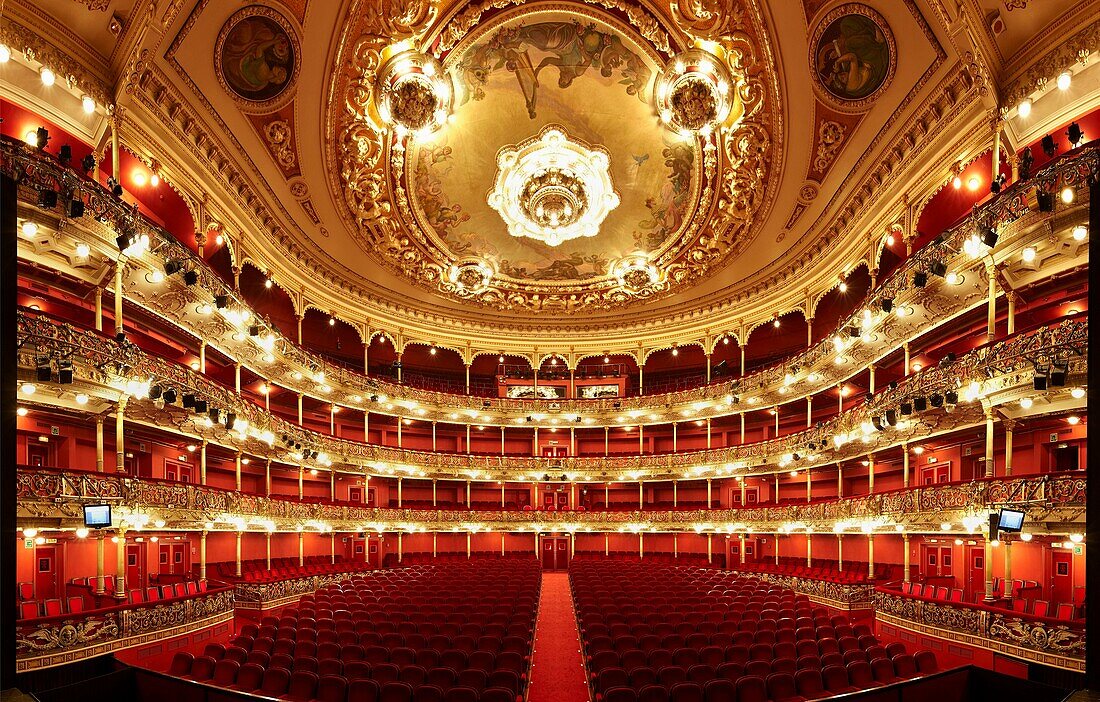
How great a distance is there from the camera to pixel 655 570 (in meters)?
23.0

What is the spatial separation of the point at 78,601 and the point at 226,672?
6.49 meters

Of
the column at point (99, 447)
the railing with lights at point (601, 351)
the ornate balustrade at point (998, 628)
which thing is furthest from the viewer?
the column at point (99, 447)

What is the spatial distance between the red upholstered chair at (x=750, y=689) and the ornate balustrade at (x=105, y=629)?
9415 mm

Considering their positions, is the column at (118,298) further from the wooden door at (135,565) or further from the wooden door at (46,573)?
the wooden door at (135,565)

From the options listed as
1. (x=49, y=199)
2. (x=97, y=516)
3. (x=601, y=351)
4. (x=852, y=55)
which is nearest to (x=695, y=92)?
(x=852, y=55)

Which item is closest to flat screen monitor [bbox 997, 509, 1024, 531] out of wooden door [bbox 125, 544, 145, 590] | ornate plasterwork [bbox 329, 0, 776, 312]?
ornate plasterwork [bbox 329, 0, 776, 312]

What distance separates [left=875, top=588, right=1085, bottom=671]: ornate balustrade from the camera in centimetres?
1057

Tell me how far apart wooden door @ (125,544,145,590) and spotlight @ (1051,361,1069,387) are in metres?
21.3

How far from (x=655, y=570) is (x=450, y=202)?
15944mm

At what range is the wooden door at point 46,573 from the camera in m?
15.0

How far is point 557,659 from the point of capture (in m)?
12.5

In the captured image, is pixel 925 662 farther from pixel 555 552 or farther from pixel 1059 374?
pixel 555 552

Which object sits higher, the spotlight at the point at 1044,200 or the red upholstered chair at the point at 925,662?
the spotlight at the point at 1044,200

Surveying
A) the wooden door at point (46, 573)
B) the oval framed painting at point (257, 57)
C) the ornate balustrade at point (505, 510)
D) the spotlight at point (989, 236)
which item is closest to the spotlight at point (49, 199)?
the ornate balustrade at point (505, 510)
